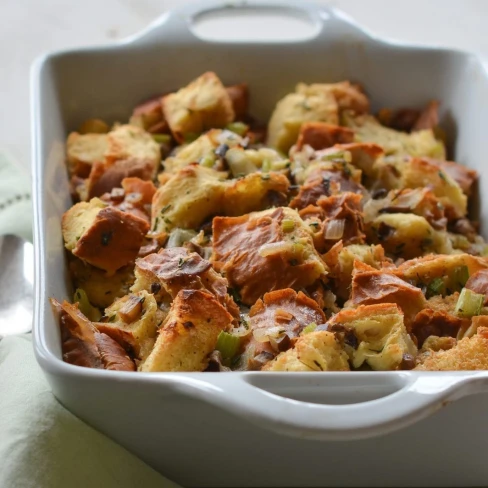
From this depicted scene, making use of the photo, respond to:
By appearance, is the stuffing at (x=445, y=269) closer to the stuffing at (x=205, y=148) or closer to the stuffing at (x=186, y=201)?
the stuffing at (x=186, y=201)

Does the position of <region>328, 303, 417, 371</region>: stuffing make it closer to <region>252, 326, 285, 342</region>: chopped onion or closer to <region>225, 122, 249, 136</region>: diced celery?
<region>252, 326, 285, 342</region>: chopped onion

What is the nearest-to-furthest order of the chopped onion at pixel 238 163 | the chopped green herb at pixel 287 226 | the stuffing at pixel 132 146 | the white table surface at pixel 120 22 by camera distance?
the chopped green herb at pixel 287 226 < the chopped onion at pixel 238 163 < the stuffing at pixel 132 146 < the white table surface at pixel 120 22

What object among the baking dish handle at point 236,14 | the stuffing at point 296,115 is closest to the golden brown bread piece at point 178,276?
the stuffing at point 296,115

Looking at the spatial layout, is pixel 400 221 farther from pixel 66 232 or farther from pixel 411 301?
pixel 66 232

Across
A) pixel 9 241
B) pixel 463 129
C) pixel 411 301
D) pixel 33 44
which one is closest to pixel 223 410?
pixel 411 301

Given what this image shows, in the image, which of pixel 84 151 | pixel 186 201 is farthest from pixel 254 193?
pixel 84 151

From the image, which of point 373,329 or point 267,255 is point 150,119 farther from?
point 373,329

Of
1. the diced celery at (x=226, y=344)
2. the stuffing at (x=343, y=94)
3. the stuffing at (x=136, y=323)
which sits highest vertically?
the stuffing at (x=343, y=94)
